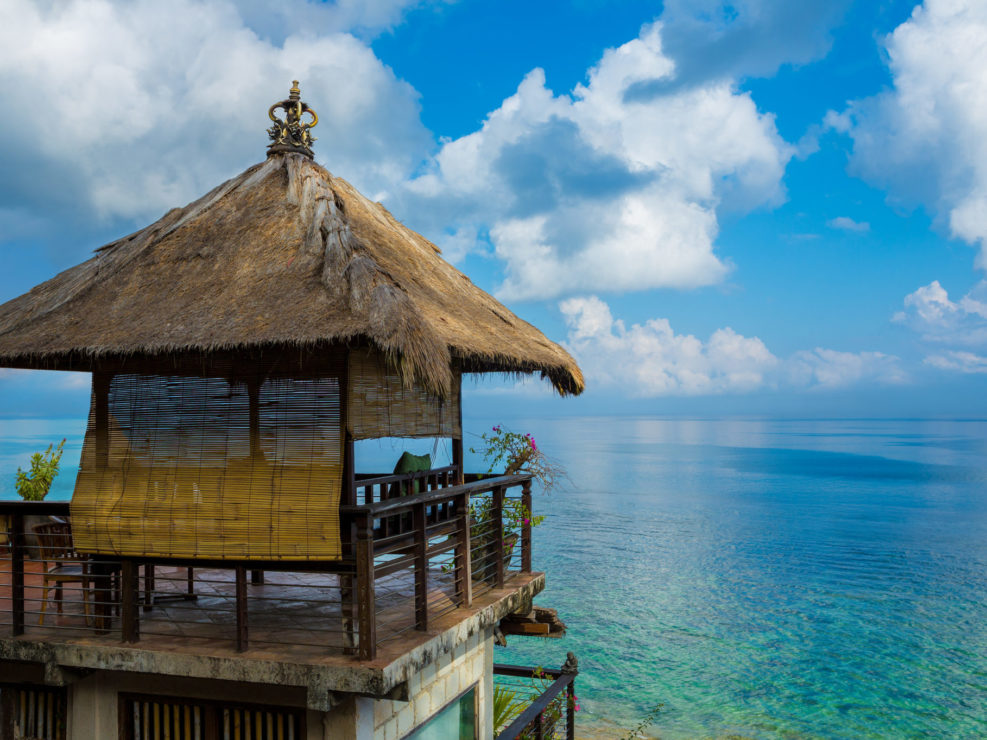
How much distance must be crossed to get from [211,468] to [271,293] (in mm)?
1567

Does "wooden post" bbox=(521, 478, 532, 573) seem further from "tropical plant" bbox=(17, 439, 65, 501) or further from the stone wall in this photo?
"tropical plant" bbox=(17, 439, 65, 501)

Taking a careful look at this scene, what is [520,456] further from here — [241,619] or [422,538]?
[241,619]

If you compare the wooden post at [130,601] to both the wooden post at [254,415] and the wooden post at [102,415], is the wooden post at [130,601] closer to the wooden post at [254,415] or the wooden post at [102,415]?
the wooden post at [102,415]

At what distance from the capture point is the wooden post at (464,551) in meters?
7.58

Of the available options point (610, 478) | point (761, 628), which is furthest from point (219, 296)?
point (610, 478)

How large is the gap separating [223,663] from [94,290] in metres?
3.73

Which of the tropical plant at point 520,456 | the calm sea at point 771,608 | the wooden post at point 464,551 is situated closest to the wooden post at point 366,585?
the wooden post at point 464,551

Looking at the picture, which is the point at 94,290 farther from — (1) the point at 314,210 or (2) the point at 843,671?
(2) the point at 843,671

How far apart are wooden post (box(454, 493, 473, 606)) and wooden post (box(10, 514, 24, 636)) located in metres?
3.81

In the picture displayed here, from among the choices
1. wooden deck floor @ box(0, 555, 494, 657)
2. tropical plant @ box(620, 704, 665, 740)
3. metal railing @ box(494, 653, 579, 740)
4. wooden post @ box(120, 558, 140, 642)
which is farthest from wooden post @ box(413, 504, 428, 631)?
tropical plant @ box(620, 704, 665, 740)

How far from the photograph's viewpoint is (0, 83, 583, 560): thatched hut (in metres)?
6.27

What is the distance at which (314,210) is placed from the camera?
7.54 meters

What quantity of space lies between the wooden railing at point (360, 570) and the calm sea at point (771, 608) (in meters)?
8.58

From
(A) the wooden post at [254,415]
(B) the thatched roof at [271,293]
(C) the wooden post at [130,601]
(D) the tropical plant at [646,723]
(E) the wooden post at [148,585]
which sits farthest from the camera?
(D) the tropical plant at [646,723]
